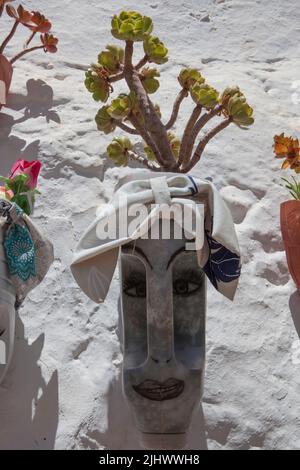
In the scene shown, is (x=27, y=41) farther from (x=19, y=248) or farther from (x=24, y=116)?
(x=19, y=248)

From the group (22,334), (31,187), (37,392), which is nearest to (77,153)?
(31,187)

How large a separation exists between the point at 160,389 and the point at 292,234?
1.48 ft

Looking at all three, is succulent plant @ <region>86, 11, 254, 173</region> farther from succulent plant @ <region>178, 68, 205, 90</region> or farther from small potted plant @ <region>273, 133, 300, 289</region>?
small potted plant @ <region>273, 133, 300, 289</region>

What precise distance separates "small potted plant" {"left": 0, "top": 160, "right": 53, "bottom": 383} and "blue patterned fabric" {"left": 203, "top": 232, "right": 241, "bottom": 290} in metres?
0.30

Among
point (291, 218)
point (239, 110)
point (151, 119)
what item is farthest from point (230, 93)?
point (291, 218)

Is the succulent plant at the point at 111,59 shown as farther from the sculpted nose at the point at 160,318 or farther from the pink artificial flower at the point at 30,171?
the sculpted nose at the point at 160,318

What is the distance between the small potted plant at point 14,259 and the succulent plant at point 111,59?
27cm

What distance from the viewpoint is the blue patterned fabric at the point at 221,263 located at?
1209 mm

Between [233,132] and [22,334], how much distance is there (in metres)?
0.67

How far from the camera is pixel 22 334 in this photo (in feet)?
4.69

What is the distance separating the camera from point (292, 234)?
1484mm

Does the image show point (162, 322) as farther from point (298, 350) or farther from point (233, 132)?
point (233, 132)

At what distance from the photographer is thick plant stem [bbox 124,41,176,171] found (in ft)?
4.50

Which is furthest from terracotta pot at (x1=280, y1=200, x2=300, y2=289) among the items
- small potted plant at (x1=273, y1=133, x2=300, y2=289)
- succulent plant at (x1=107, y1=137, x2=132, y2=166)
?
succulent plant at (x1=107, y1=137, x2=132, y2=166)
